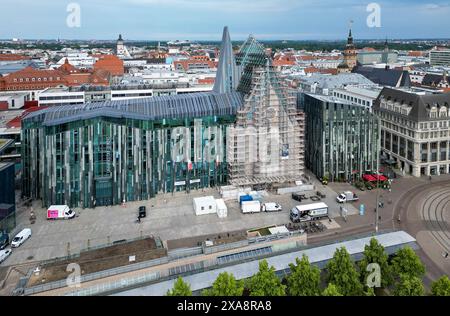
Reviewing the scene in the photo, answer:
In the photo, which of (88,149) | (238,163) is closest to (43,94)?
(88,149)

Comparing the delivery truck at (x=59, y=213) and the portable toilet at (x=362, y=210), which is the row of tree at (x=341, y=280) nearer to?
the portable toilet at (x=362, y=210)

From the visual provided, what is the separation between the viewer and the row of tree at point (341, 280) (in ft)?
109

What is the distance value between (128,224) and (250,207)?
1889 centimetres

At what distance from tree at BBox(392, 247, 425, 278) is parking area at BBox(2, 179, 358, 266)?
2247cm

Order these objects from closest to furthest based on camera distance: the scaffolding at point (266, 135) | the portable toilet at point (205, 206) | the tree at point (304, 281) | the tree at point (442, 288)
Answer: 1. the tree at point (442, 288)
2. the tree at point (304, 281)
3. the portable toilet at point (205, 206)
4. the scaffolding at point (266, 135)

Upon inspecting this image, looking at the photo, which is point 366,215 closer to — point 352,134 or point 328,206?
point 328,206

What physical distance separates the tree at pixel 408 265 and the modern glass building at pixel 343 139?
3880 centimetres

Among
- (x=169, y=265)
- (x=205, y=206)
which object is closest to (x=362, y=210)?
(x=205, y=206)

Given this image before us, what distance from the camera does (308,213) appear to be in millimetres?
60531

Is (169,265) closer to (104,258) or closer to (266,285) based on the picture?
(104,258)

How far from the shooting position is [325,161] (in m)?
77.1

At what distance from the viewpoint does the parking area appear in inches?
2098

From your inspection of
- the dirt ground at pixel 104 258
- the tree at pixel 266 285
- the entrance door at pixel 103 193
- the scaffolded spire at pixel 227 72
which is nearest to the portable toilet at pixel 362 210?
the tree at pixel 266 285

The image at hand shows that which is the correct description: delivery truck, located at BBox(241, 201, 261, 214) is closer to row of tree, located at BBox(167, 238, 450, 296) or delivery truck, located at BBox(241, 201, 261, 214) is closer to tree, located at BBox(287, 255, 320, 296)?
row of tree, located at BBox(167, 238, 450, 296)
